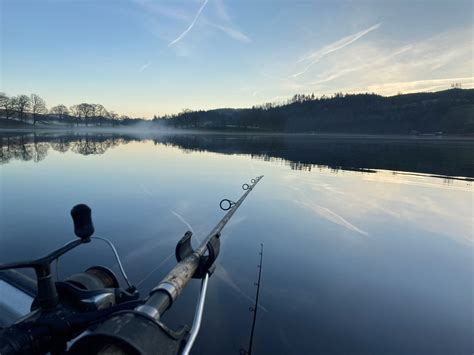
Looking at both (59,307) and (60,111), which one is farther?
(60,111)

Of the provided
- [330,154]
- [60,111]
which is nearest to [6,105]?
[60,111]

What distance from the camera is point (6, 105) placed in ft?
341

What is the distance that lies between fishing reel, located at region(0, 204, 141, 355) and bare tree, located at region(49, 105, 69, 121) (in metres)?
170

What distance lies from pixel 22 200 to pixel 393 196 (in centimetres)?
1276

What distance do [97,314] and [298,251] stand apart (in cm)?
456

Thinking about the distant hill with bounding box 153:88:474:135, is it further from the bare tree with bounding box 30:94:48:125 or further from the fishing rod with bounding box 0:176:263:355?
the fishing rod with bounding box 0:176:263:355

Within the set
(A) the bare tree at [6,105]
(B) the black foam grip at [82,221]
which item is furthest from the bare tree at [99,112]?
(B) the black foam grip at [82,221]

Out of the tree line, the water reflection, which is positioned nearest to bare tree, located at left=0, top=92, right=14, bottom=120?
the tree line

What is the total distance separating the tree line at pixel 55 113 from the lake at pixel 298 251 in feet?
399

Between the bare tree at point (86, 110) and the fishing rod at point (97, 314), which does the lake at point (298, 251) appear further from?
the bare tree at point (86, 110)

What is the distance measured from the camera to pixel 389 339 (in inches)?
134

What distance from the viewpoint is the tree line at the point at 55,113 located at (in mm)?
105756

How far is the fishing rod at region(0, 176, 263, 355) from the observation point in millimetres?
1171

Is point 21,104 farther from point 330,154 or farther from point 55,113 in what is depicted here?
Answer: point 330,154
